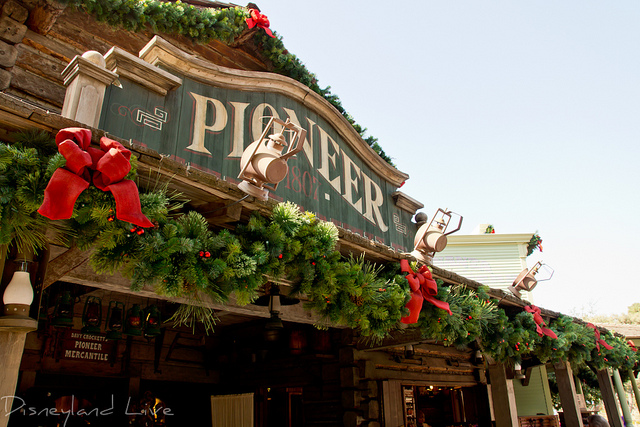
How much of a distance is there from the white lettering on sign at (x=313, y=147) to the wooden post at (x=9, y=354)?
10.5 feet

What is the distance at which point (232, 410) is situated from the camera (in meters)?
8.41

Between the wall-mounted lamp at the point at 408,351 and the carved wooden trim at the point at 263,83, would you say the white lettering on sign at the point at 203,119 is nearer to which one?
the carved wooden trim at the point at 263,83

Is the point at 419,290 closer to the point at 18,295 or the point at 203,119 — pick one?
the point at 203,119

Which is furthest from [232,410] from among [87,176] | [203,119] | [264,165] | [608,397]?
[608,397]

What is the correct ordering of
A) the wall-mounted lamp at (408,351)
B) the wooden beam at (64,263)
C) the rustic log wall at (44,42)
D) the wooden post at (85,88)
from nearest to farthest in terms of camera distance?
the wooden beam at (64,263) → the wooden post at (85,88) → the rustic log wall at (44,42) → the wall-mounted lamp at (408,351)

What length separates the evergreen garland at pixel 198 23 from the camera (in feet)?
20.6

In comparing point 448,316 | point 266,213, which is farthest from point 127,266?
point 448,316

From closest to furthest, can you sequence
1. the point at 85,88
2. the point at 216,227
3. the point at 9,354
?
1. the point at 9,354
2. the point at 216,227
3. the point at 85,88

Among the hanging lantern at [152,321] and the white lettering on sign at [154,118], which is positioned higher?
the white lettering on sign at [154,118]

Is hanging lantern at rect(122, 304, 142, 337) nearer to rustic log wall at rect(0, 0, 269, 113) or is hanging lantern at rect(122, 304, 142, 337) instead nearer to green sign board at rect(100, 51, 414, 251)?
green sign board at rect(100, 51, 414, 251)

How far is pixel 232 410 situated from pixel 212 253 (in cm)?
617

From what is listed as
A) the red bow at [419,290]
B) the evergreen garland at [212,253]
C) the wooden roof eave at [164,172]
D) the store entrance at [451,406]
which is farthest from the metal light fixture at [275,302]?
the store entrance at [451,406]

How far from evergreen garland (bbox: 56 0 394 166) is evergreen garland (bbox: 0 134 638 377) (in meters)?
3.97

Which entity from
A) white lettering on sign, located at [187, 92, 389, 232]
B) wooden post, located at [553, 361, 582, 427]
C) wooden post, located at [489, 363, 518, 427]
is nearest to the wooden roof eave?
white lettering on sign, located at [187, 92, 389, 232]
